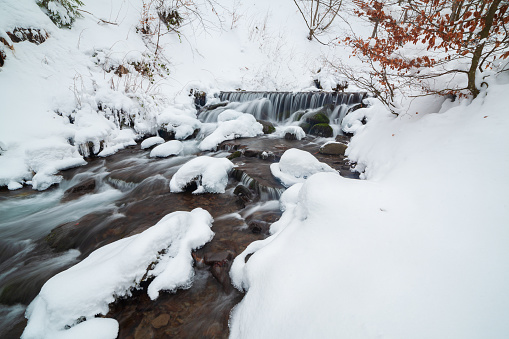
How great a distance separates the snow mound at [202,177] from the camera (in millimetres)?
3775

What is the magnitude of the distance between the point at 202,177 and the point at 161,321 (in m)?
2.40

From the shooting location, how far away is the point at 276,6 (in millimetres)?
18953

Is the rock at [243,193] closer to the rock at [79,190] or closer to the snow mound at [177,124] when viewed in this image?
the rock at [79,190]

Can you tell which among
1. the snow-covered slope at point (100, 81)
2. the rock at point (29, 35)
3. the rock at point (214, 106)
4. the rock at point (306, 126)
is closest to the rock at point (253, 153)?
the snow-covered slope at point (100, 81)

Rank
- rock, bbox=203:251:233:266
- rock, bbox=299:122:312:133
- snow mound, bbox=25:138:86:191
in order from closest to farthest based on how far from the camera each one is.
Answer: rock, bbox=203:251:233:266
snow mound, bbox=25:138:86:191
rock, bbox=299:122:312:133

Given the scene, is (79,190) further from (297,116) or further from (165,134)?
(297,116)

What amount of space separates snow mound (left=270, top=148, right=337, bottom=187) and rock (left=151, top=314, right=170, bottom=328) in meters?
2.65

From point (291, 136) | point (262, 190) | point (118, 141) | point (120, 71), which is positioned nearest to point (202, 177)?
point (262, 190)

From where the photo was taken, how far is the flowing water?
1783 mm

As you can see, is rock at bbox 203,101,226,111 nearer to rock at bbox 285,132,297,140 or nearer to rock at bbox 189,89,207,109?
rock at bbox 189,89,207,109

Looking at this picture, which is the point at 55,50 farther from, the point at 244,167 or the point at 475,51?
the point at 475,51

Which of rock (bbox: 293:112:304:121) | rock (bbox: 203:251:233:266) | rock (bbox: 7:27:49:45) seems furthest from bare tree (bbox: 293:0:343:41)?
rock (bbox: 203:251:233:266)

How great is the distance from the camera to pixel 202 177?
3846 millimetres

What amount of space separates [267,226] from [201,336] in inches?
57.2
